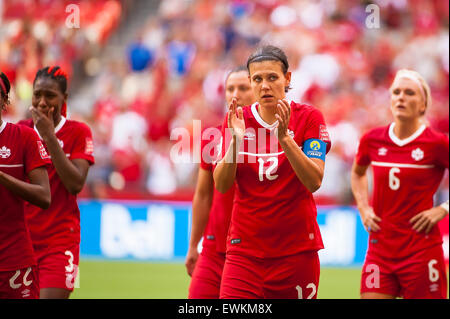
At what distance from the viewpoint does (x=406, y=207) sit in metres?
6.16

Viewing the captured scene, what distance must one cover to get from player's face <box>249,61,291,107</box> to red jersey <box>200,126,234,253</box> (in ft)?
3.66

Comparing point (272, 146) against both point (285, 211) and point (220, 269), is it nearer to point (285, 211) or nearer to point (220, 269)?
point (285, 211)

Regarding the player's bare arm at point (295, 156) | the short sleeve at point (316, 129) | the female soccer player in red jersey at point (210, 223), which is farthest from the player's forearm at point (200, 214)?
the player's bare arm at point (295, 156)

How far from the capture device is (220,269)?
5.78 meters

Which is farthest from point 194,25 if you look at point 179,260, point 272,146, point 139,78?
point 272,146

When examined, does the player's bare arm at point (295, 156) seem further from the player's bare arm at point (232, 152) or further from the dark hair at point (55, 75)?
the dark hair at point (55, 75)

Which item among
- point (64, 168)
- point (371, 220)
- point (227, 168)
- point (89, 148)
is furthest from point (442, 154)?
point (64, 168)

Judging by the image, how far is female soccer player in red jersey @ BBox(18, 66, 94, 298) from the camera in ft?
18.2

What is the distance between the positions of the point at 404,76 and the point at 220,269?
7.05 feet

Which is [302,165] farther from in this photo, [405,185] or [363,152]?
[363,152]

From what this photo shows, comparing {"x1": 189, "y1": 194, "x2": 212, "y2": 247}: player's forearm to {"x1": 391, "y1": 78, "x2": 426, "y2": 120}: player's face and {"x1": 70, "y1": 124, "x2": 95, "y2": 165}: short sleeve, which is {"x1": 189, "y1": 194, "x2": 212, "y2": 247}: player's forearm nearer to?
{"x1": 70, "y1": 124, "x2": 95, "y2": 165}: short sleeve

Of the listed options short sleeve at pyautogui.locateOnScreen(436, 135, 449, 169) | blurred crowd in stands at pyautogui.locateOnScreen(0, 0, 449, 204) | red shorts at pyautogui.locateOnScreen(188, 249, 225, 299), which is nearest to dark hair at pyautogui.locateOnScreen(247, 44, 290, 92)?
red shorts at pyautogui.locateOnScreen(188, 249, 225, 299)

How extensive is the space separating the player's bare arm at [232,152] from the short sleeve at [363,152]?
2.17 metres

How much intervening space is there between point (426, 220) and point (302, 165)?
2013 millimetres
